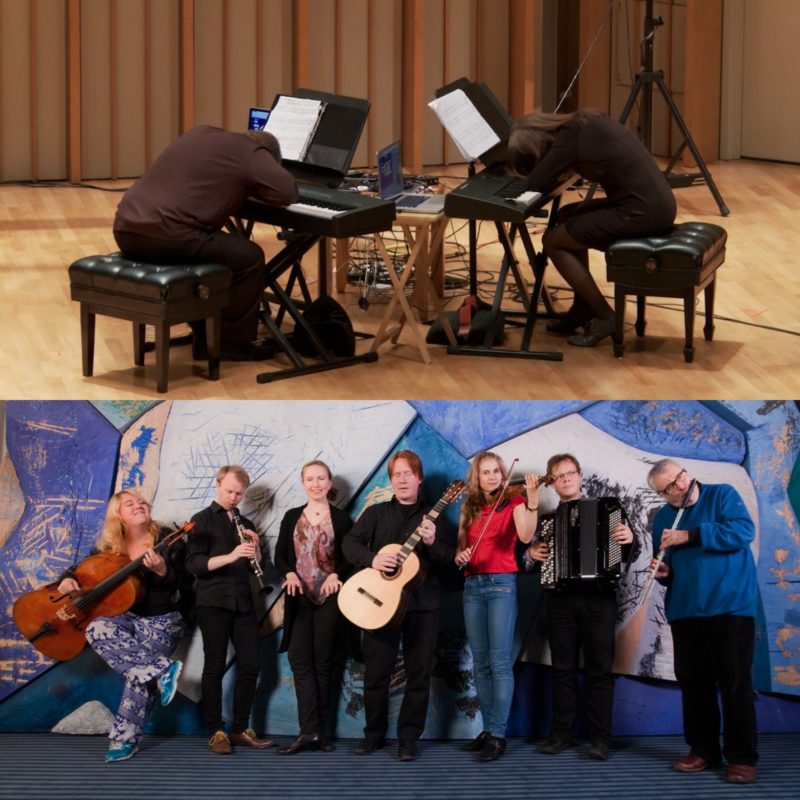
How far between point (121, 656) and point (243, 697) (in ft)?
1.37

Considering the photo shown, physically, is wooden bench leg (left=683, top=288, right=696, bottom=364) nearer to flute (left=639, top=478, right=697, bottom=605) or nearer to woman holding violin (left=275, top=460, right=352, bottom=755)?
flute (left=639, top=478, right=697, bottom=605)

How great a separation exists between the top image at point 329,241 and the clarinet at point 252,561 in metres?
0.94

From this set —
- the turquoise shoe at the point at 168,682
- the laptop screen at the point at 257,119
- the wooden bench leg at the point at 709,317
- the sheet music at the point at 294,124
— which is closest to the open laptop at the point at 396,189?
the sheet music at the point at 294,124

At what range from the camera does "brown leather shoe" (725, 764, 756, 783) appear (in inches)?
187

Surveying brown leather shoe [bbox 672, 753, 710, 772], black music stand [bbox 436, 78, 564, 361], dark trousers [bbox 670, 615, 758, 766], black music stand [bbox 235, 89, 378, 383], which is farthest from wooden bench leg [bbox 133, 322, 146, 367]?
brown leather shoe [bbox 672, 753, 710, 772]

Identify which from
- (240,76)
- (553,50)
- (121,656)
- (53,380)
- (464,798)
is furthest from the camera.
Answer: (553,50)

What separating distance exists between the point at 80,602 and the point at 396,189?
2.56 metres

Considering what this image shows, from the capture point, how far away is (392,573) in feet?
16.3

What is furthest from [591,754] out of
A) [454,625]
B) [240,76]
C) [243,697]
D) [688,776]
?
[240,76]

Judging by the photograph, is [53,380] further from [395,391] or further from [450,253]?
[450,253]

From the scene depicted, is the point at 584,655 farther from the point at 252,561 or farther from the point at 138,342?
the point at 138,342

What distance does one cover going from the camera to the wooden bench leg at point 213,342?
6.23 meters

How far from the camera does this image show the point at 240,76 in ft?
33.5

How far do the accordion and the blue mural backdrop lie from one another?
0.49 feet
